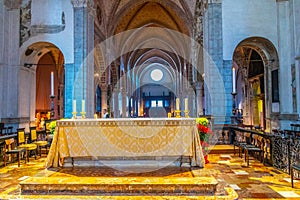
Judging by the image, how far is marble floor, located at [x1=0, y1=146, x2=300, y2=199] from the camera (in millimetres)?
3769

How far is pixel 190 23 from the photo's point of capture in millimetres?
15430

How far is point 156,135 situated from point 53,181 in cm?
197

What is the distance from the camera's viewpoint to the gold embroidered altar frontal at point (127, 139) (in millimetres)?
4980

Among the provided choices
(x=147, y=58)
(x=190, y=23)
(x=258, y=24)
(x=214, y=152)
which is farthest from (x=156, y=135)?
(x=147, y=58)

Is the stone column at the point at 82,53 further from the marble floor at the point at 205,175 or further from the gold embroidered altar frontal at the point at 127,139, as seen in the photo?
the gold embroidered altar frontal at the point at 127,139

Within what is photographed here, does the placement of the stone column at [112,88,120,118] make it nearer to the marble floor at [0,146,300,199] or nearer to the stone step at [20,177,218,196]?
the marble floor at [0,146,300,199]

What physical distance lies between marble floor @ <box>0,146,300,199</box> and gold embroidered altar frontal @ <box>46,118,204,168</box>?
31 centimetres

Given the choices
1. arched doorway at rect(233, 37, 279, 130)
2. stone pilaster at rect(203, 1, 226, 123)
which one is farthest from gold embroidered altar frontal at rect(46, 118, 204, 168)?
arched doorway at rect(233, 37, 279, 130)

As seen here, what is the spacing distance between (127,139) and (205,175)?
61.9 inches

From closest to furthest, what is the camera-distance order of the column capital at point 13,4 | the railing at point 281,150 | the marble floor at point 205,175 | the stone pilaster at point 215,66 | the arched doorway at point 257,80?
the marble floor at point 205,175 → the railing at point 281,150 → the stone pilaster at point 215,66 → the column capital at point 13,4 → the arched doorway at point 257,80

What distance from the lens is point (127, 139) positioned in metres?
5.06

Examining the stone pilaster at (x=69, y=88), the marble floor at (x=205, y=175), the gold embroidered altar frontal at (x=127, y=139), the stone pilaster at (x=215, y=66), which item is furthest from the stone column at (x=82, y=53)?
the gold embroidered altar frontal at (x=127, y=139)

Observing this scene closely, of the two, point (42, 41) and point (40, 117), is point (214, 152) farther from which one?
point (40, 117)

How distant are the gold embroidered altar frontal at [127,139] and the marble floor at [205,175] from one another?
1.01 ft
